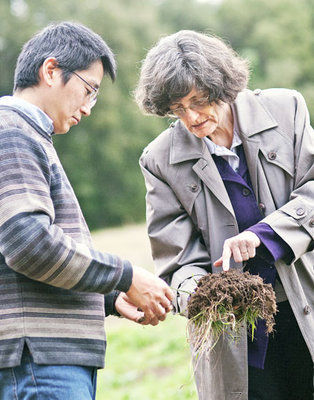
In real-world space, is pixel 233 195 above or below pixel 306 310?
above

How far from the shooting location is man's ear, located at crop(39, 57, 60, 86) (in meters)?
2.89

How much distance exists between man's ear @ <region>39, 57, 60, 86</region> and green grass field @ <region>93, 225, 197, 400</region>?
2867mm

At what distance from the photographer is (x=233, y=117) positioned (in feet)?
12.1

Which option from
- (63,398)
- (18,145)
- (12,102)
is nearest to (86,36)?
(12,102)

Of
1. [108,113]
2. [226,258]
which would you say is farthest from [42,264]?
[108,113]

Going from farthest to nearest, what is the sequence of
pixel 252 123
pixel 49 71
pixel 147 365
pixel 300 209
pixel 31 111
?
pixel 147 365 < pixel 252 123 < pixel 300 209 < pixel 49 71 < pixel 31 111

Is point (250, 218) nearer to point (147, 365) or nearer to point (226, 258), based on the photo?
point (226, 258)

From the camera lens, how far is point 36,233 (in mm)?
2479

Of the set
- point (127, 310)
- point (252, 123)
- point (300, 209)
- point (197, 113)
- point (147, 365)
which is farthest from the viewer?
point (147, 365)

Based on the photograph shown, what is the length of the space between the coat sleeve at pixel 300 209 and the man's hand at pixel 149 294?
2.40 feet

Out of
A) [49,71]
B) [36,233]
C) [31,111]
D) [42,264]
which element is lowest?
[42,264]

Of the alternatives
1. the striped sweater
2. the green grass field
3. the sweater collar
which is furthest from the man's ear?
the green grass field

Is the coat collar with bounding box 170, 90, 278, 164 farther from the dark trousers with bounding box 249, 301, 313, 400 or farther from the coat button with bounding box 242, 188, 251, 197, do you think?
the dark trousers with bounding box 249, 301, 313, 400

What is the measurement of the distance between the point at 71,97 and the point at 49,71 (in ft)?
0.47
